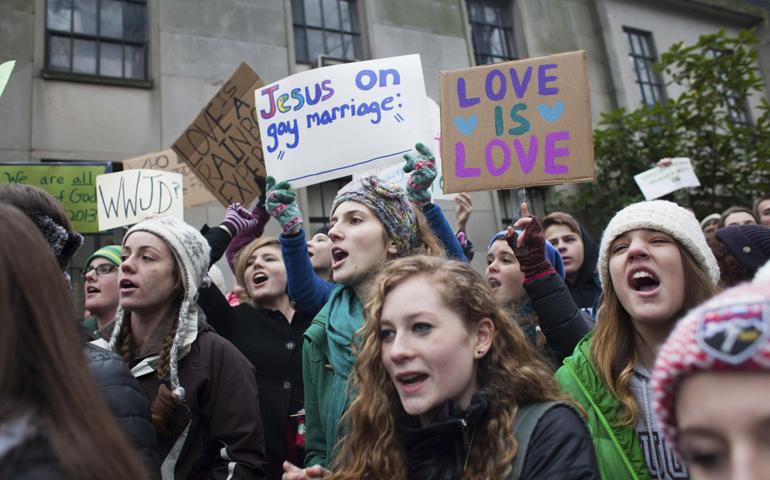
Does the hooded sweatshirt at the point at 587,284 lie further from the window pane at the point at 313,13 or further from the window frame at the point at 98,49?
the window pane at the point at 313,13

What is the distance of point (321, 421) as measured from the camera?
7.44 ft

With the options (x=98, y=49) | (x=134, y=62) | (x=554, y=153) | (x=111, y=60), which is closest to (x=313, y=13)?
(x=134, y=62)

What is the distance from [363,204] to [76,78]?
281 inches

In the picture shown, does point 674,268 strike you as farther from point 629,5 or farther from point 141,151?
point 629,5

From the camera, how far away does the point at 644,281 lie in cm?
205

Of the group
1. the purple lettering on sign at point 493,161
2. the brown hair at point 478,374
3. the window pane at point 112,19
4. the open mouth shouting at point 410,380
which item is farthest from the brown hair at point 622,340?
the window pane at point 112,19

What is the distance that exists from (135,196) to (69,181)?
649 millimetres

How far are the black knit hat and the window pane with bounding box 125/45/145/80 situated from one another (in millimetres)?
8179

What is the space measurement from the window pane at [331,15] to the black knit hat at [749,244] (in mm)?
8486

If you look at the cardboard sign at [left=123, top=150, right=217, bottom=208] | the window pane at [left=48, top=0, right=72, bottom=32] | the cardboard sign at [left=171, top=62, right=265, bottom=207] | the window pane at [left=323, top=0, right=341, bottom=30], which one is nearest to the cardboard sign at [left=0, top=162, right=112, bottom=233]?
the cardboard sign at [left=123, top=150, right=217, bottom=208]

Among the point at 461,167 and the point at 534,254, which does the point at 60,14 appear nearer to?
the point at 461,167

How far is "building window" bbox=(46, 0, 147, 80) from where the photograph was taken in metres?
7.91

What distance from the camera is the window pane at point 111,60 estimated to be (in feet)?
26.8

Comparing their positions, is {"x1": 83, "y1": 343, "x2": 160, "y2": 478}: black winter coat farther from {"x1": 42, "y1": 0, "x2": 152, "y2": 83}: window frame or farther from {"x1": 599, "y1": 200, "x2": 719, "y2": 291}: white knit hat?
{"x1": 42, "y1": 0, "x2": 152, "y2": 83}: window frame
